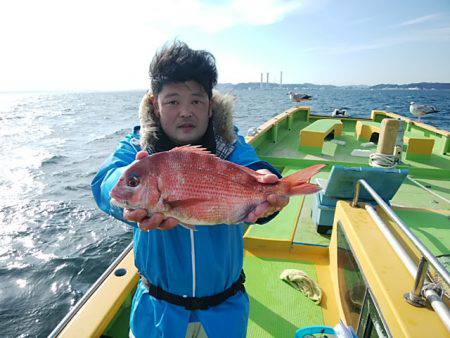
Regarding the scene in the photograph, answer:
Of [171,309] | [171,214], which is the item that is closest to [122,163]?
[171,214]

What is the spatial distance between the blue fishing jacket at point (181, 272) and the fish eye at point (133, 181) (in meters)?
0.20

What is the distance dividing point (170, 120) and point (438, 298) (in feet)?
7.02

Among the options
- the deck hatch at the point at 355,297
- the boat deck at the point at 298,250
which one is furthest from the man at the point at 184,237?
the boat deck at the point at 298,250

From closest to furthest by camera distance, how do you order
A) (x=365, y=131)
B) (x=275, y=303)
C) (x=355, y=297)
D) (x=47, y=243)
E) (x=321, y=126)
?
(x=355, y=297) < (x=275, y=303) < (x=47, y=243) < (x=321, y=126) < (x=365, y=131)

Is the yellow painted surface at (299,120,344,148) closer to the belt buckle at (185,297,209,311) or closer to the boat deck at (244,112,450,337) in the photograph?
the boat deck at (244,112,450,337)

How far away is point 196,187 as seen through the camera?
186 cm

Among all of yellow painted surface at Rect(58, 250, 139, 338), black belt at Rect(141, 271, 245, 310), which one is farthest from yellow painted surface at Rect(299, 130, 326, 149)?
black belt at Rect(141, 271, 245, 310)

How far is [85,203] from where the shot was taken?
1085 centimetres

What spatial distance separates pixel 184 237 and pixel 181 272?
238 millimetres

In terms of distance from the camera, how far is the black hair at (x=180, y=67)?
2119 mm

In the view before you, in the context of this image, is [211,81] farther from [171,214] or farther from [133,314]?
[133,314]

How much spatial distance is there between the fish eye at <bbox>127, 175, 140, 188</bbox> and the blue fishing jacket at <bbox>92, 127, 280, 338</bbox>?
0.66 ft

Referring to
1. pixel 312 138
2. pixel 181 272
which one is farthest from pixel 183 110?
pixel 312 138

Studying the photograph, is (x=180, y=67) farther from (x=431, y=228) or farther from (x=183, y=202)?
(x=431, y=228)
